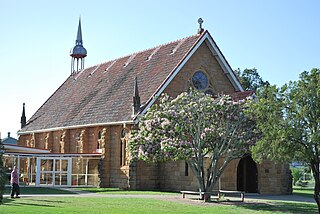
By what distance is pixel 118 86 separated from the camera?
42.4 meters

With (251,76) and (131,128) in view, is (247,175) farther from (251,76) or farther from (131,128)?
(251,76)

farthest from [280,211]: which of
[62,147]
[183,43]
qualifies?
[62,147]

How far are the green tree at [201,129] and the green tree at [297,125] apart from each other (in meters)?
6.05

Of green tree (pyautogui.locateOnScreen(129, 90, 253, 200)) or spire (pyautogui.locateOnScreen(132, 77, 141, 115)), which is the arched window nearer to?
spire (pyautogui.locateOnScreen(132, 77, 141, 115))

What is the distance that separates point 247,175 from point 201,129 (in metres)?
11.8

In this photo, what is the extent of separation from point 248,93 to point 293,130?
14.9m

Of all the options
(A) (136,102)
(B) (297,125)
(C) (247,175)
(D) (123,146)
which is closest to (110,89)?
(D) (123,146)

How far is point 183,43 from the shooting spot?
39.9m

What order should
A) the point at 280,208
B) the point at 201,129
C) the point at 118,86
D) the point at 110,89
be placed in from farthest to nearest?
the point at 110,89 < the point at 118,86 < the point at 201,129 < the point at 280,208

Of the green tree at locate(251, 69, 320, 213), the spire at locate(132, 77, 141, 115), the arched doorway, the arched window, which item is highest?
the arched window

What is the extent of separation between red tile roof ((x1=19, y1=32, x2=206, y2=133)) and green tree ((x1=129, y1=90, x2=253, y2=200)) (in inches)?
345

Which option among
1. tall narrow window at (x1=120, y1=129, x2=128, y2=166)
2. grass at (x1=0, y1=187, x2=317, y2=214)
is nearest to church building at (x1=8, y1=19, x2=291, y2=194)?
tall narrow window at (x1=120, y1=129, x2=128, y2=166)

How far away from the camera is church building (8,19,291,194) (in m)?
35.1

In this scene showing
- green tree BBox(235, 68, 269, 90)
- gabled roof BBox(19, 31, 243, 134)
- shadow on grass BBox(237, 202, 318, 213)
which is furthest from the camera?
green tree BBox(235, 68, 269, 90)
